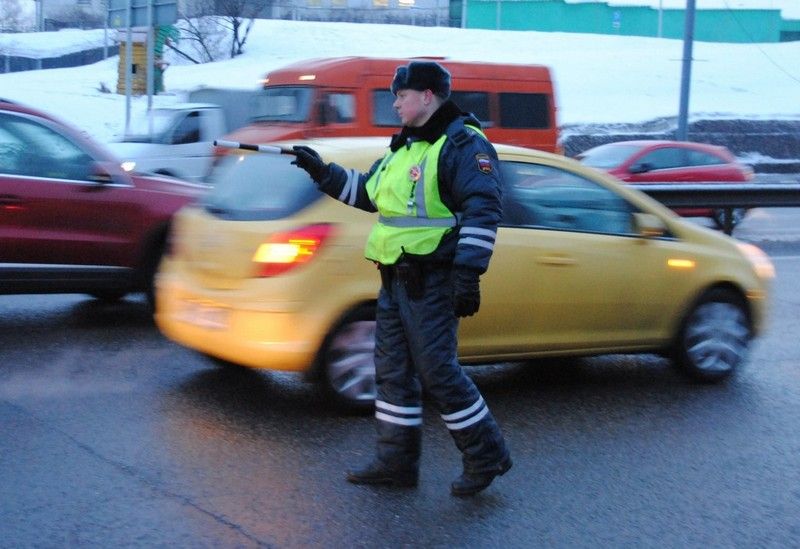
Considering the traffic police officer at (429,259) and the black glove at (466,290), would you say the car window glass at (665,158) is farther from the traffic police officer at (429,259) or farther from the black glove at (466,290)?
the black glove at (466,290)

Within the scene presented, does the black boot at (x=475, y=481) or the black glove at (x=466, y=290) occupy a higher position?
the black glove at (x=466, y=290)

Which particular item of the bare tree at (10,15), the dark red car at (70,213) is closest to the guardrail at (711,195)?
the dark red car at (70,213)

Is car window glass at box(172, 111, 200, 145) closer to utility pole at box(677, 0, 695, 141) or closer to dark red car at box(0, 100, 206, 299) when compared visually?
dark red car at box(0, 100, 206, 299)

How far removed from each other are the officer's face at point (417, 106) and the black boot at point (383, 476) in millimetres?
1489

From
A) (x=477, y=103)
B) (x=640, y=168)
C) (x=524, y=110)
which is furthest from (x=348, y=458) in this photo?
(x=524, y=110)

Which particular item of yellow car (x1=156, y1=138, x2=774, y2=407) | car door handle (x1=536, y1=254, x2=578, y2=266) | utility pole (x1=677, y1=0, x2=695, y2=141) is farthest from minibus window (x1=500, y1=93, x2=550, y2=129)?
car door handle (x1=536, y1=254, x2=578, y2=266)

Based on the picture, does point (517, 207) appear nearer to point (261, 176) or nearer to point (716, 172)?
point (261, 176)

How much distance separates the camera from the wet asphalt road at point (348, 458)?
15.0 feet

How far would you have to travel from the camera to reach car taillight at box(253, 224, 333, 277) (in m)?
6.08

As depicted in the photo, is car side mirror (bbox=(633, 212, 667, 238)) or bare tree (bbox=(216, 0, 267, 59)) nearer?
car side mirror (bbox=(633, 212, 667, 238))

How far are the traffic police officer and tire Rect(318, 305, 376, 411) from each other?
46.0 inches

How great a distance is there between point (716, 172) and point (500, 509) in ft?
47.9

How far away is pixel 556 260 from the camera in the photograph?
266 inches

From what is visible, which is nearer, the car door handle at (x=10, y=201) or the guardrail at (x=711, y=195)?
the car door handle at (x=10, y=201)
